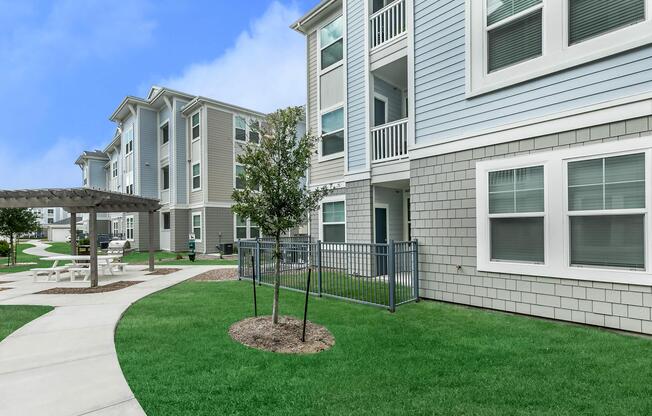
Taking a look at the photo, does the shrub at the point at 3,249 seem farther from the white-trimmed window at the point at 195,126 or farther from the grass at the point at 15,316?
the grass at the point at 15,316

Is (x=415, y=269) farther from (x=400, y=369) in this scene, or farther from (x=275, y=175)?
(x=275, y=175)

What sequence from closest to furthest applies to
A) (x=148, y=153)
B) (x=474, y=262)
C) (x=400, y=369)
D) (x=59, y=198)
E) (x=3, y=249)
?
(x=400, y=369)
(x=474, y=262)
(x=59, y=198)
(x=3, y=249)
(x=148, y=153)

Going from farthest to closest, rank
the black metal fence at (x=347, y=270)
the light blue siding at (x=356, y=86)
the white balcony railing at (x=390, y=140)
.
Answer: the light blue siding at (x=356, y=86) → the white balcony railing at (x=390, y=140) → the black metal fence at (x=347, y=270)

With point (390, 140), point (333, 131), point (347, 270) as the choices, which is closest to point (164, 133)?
point (333, 131)

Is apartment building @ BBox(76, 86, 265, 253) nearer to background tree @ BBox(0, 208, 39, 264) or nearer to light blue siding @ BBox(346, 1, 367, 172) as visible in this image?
background tree @ BBox(0, 208, 39, 264)

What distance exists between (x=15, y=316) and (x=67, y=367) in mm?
3415

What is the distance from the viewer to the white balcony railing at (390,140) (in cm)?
920

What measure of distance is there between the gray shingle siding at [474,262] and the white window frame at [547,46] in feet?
3.55

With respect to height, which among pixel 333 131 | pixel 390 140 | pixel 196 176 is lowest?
pixel 390 140

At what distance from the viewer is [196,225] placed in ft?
68.3

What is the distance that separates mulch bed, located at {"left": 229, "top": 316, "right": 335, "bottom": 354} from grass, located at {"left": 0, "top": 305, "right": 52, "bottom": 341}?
135 inches

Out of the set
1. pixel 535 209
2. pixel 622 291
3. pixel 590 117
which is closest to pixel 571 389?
pixel 622 291

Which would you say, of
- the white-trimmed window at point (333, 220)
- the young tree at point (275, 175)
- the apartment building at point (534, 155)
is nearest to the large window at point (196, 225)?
the white-trimmed window at point (333, 220)

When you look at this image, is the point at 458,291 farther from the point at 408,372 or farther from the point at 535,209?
the point at 408,372
